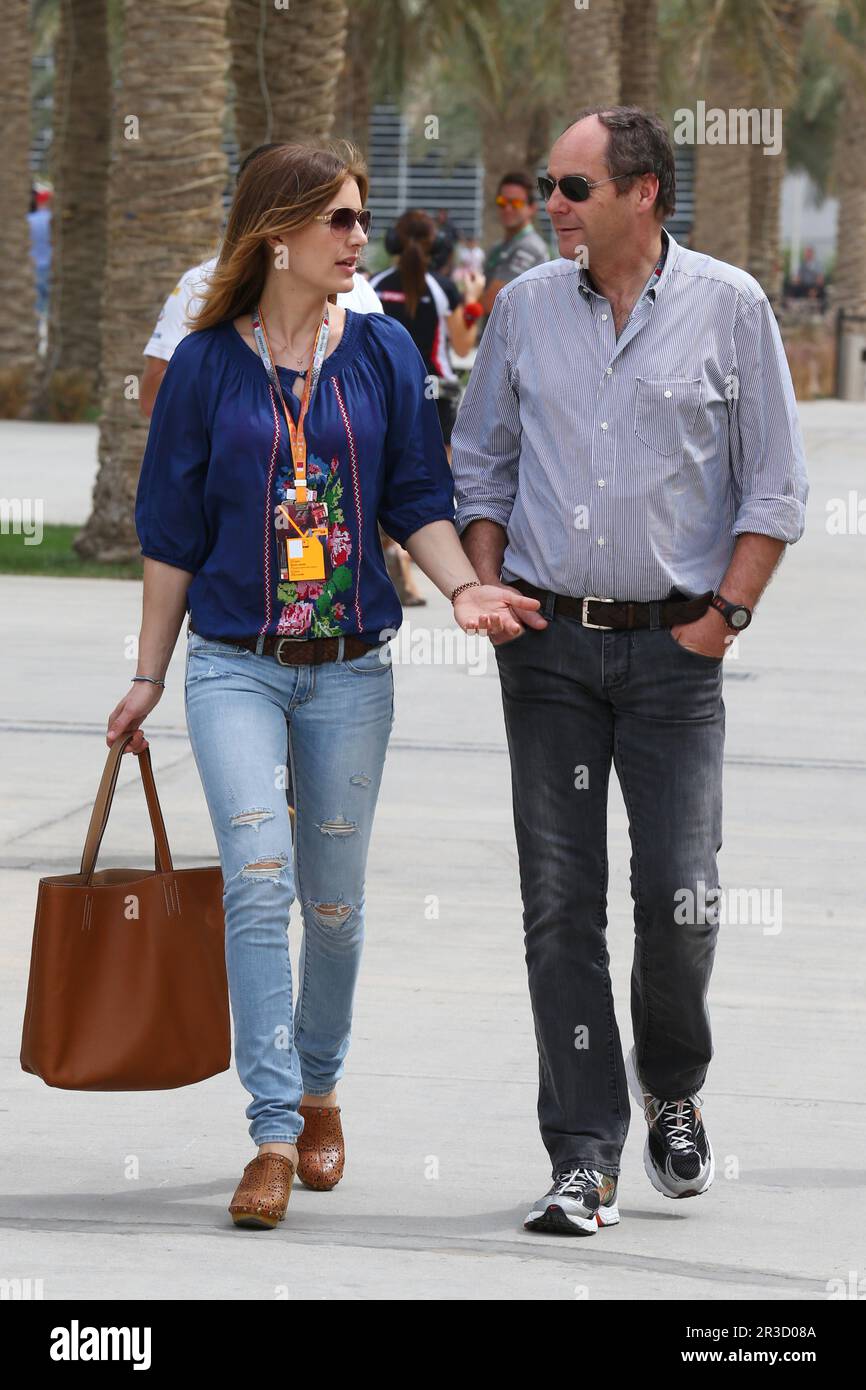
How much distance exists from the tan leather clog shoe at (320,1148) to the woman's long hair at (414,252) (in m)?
7.29

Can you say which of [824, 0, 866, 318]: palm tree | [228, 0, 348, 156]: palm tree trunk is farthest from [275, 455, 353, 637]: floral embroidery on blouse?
[824, 0, 866, 318]: palm tree

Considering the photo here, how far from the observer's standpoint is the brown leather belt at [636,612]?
4.22 meters

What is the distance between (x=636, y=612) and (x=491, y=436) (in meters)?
0.45

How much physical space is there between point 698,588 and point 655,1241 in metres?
1.15

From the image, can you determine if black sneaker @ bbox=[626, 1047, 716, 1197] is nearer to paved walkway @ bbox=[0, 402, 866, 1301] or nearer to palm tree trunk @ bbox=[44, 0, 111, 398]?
paved walkway @ bbox=[0, 402, 866, 1301]

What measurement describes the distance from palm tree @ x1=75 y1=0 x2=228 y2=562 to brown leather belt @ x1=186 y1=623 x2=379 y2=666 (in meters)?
8.93

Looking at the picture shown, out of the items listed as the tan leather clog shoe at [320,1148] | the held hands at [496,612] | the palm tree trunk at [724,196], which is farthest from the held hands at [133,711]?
the palm tree trunk at [724,196]

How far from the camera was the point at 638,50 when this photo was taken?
25.5 metres

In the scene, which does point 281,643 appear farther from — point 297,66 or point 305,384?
point 297,66

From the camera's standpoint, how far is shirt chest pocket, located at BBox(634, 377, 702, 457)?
418cm

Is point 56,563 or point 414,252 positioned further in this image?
point 56,563

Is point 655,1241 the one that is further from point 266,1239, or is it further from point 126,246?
point 126,246

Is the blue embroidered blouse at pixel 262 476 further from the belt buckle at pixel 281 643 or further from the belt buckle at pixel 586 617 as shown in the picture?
the belt buckle at pixel 586 617

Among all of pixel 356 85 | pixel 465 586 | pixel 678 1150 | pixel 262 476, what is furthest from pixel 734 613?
pixel 356 85
